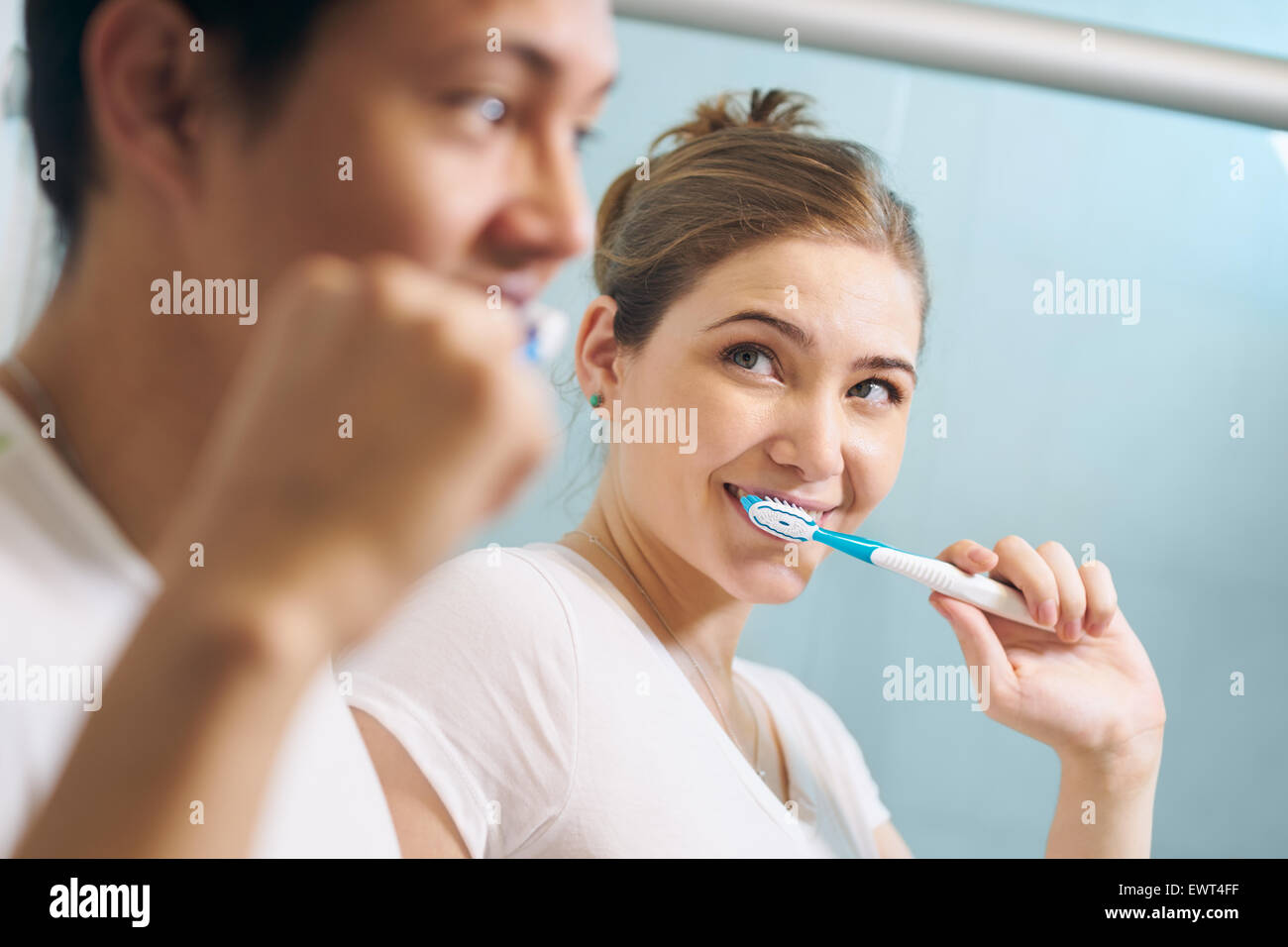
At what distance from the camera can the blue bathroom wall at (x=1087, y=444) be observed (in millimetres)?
759

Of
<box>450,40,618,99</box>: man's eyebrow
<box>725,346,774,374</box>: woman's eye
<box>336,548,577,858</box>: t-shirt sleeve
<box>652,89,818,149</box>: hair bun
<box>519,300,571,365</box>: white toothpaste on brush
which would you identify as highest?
<box>652,89,818,149</box>: hair bun

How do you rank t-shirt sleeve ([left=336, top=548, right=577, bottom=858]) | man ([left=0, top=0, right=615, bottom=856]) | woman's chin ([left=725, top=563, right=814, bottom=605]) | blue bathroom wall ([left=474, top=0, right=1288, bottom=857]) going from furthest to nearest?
blue bathroom wall ([left=474, top=0, right=1288, bottom=857])
woman's chin ([left=725, top=563, right=814, bottom=605])
t-shirt sleeve ([left=336, top=548, right=577, bottom=858])
man ([left=0, top=0, right=615, bottom=856])

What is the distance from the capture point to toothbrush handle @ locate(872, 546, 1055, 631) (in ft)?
1.65

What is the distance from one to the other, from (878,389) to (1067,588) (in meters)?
0.16

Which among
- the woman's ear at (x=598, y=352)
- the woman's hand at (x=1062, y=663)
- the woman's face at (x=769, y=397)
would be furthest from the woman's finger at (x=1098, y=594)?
the woman's ear at (x=598, y=352)

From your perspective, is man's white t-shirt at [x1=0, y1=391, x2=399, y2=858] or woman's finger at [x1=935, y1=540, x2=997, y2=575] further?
woman's finger at [x1=935, y1=540, x2=997, y2=575]

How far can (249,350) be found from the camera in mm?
241

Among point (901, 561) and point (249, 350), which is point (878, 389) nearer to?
point (901, 561)

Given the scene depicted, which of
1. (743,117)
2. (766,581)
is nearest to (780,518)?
(766,581)

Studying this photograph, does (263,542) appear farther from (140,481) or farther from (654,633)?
(654,633)

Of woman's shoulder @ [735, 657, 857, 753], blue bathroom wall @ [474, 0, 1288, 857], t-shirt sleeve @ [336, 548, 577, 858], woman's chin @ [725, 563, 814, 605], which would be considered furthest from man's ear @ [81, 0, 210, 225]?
blue bathroom wall @ [474, 0, 1288, 857]

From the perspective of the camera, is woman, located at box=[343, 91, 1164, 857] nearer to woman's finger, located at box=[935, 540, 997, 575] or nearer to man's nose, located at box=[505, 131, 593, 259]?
woman's finger, located at box=[935, 540, 997, 575]

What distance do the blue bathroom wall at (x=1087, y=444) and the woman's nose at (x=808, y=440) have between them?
260mm
